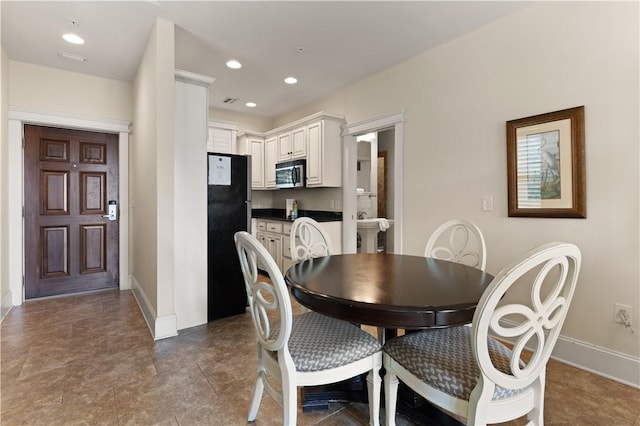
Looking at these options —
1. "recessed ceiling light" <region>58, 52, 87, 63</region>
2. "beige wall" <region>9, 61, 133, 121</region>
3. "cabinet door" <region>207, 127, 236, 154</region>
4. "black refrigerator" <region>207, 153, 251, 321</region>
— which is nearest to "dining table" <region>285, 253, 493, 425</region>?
"black refrigerator" <region>207, 153, 251, 321</region>

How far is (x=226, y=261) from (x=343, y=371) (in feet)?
6.60

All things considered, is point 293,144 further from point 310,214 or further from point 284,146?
point 310,214

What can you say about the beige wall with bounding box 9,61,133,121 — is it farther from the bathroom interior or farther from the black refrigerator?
the bathroom interior

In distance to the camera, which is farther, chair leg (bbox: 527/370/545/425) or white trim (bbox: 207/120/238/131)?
white trim (bbox: 207/120/238/131)

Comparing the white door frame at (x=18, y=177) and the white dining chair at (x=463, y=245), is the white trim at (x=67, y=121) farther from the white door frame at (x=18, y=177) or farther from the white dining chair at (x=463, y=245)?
the white dining chair at (x=463, y=245)

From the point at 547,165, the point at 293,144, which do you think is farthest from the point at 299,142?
the point at 547,165

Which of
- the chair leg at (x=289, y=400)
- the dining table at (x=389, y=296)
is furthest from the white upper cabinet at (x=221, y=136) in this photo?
the chair leg at (x=289, y=400)

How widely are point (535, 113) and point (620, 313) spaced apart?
1.48m

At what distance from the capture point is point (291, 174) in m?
4.70

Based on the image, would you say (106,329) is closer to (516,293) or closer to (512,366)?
(512,366)

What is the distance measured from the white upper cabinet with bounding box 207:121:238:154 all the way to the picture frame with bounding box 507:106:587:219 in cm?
333

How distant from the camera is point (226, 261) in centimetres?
310

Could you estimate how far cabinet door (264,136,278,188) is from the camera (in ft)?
17.0

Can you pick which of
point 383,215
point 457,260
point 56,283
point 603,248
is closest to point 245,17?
point 457,260
